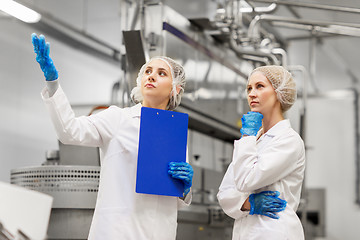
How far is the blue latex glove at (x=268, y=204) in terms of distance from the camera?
200 centimetres

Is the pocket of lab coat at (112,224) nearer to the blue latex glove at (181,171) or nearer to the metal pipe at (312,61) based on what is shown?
the blue latex glove at (181,171)

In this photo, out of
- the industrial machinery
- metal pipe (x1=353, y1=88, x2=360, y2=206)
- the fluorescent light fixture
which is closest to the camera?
the industrial machinery

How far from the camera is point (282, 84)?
2166mm


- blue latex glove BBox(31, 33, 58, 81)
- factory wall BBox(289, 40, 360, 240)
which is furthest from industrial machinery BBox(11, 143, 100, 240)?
factory wall BBox(289, 40, 360, 240)

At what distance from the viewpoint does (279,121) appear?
2.20 m

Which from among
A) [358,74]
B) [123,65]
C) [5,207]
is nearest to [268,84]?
[5,207]

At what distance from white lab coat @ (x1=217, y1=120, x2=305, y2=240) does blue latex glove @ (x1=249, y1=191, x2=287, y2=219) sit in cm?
3

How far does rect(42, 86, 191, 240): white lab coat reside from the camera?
199 centimetres

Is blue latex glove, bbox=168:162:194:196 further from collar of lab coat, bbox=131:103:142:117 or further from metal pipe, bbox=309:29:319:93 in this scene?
metal pipe, bbox=309:29:319:93

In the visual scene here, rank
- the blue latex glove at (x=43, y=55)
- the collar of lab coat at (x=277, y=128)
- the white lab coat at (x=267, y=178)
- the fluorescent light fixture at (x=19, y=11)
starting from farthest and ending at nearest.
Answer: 1. the fluorescent light fixture at (x=19, y=11)
2. the collar of lab coat at (x=277, y=128)
3. the white lab coat at (x=267, y=178)
4. the blue latex glove at (x=43, y=55)

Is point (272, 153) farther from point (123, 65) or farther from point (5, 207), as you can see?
point (123, 65)

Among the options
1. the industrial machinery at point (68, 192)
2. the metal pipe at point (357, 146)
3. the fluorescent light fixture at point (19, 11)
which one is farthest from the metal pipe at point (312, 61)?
the industrial machinery at point (68, 192)

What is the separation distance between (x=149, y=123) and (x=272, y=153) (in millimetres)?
479

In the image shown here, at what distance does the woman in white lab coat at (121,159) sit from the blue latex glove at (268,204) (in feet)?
0.92
